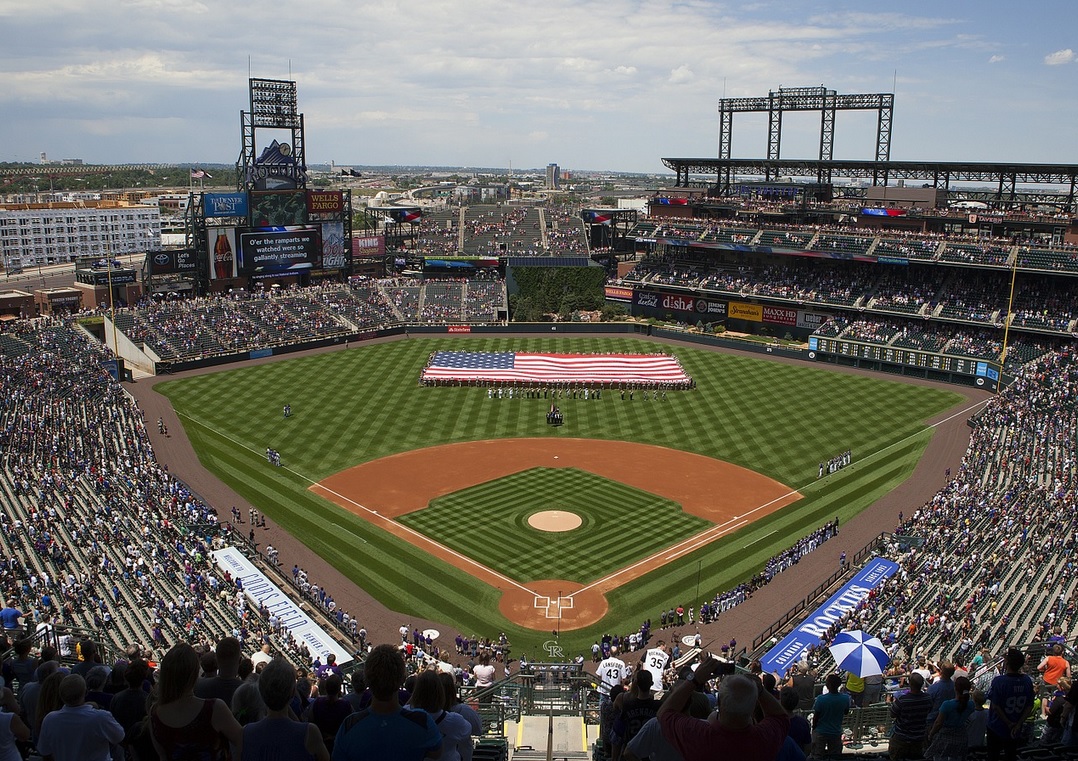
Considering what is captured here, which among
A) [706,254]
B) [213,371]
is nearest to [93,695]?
[213,371]

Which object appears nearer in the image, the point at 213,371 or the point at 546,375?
the point at 546,375

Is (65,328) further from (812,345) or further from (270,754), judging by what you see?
(270,754)

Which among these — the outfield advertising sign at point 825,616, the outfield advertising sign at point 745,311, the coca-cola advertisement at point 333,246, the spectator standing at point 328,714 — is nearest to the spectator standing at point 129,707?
the spectator standing at point 328,714

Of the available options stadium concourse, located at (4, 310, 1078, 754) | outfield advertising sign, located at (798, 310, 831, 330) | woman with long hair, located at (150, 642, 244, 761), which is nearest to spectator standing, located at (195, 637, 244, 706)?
woman with long hair, located at (150, 642, 244, 761)

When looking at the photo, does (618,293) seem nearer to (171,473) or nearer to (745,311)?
(745,311)

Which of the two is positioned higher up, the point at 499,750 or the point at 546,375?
the point at 499,750

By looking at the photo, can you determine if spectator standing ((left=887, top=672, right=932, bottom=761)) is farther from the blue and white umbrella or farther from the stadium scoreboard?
the stadium scoreboard

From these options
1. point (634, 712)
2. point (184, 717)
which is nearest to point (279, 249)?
point (634, 712)
